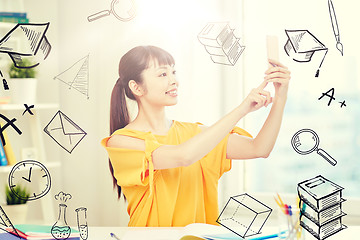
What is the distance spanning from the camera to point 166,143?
58.6 inches


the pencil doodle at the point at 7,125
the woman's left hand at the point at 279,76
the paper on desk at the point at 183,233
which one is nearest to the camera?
the paper on desk at the point at 183,233

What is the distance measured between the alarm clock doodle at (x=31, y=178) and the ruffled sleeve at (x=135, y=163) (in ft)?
0.77

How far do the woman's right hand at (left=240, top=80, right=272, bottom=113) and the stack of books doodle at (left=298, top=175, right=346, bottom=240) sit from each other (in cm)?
25

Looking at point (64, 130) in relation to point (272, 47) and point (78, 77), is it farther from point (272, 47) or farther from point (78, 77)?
point (272, 47)

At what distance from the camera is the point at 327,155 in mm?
1510

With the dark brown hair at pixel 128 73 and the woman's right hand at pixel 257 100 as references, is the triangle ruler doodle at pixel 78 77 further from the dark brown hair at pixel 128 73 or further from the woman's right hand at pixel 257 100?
the woman's right hand at pixel 257 100

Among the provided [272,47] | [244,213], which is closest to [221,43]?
[272,47]

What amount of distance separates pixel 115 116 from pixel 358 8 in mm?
751

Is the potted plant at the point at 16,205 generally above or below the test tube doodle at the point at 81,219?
above

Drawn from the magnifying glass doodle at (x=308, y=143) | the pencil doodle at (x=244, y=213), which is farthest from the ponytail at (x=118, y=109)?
the magnifying glass doodle at (x=308, y=143)

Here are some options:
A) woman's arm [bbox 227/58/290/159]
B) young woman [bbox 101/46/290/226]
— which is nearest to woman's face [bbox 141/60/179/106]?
young woman [bbox 101/46/290/226]

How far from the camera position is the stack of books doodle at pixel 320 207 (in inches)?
54.0

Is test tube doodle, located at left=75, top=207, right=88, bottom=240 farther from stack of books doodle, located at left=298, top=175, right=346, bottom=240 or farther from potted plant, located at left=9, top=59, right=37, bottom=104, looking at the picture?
stack of books doodle, located at left=298, top=175, right=346, bottom=240

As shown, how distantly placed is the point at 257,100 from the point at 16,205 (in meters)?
0.78
